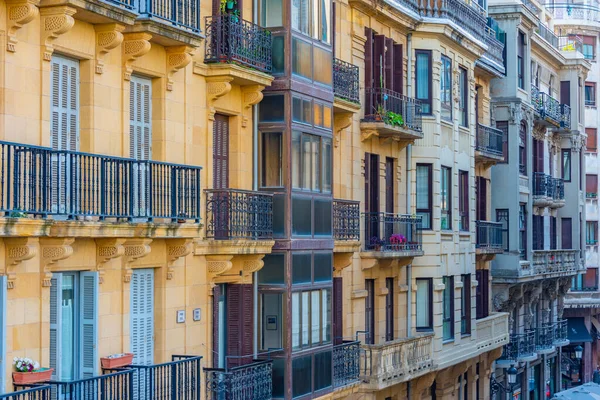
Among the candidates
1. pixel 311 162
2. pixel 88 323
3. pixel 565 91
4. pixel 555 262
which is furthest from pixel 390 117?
pixel 565 91

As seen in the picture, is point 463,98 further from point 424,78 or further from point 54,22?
point 54,22

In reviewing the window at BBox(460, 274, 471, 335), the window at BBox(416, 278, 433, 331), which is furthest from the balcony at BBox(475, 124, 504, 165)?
the window at BBox(416, 278, 433, 331)

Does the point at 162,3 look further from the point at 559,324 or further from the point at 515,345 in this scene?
the point at 559,324

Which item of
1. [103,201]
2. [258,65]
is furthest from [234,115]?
[103,201]

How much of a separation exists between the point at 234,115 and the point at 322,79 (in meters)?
2.98

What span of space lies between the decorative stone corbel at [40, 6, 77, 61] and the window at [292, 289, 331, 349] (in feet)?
28.9

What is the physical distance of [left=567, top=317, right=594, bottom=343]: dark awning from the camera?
6725cm

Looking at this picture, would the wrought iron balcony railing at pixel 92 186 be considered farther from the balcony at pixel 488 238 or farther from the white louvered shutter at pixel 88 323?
the balcony at pixel 488 238

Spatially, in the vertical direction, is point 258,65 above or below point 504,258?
above

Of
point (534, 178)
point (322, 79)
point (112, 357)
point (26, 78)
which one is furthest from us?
point (534, 178)

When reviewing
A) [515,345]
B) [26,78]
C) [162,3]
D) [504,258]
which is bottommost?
[515,345]

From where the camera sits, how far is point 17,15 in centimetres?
1808

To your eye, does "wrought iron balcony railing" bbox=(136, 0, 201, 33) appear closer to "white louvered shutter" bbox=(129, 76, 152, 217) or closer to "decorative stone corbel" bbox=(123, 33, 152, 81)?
"decorative stone corbel" bbox=(123, 33, 152, 81)

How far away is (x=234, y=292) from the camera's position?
25.2m
